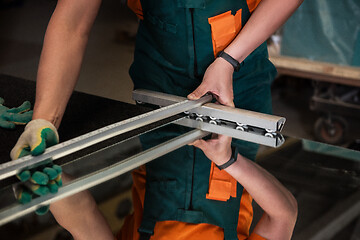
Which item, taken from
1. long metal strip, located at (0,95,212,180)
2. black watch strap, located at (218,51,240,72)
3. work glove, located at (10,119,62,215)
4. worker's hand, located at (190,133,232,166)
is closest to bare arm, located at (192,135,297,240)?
worker's hand, located at (190,133,232,166)

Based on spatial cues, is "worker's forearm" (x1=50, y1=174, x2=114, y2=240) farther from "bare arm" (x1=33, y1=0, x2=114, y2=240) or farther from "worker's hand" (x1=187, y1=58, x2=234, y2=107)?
"worker's hand" (x1=187, y1=58, x2=234, y2=107)

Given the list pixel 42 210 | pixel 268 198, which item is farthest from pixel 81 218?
pixel 268 198

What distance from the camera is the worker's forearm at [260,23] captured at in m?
1.31

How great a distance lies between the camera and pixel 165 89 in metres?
1.50

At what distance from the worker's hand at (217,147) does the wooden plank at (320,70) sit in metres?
1.85

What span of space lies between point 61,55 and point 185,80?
0.41 m

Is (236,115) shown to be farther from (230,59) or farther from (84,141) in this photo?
(84,141)

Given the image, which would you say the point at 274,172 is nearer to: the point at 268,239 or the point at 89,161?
→ the point at 268,239

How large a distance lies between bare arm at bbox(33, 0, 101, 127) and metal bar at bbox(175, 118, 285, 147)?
1.11ft

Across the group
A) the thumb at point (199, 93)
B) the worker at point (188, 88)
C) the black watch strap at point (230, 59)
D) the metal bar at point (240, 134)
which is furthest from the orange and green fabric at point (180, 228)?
the black watch strap at point (230, 59)

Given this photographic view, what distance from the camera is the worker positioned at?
2.97 feet

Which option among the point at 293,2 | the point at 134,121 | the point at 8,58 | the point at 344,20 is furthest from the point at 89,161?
the point at 8,58

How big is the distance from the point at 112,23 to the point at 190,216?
258 cm

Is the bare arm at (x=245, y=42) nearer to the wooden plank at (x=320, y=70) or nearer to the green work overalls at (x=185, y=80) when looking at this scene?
the green work overalls at (x=185, y=80)
